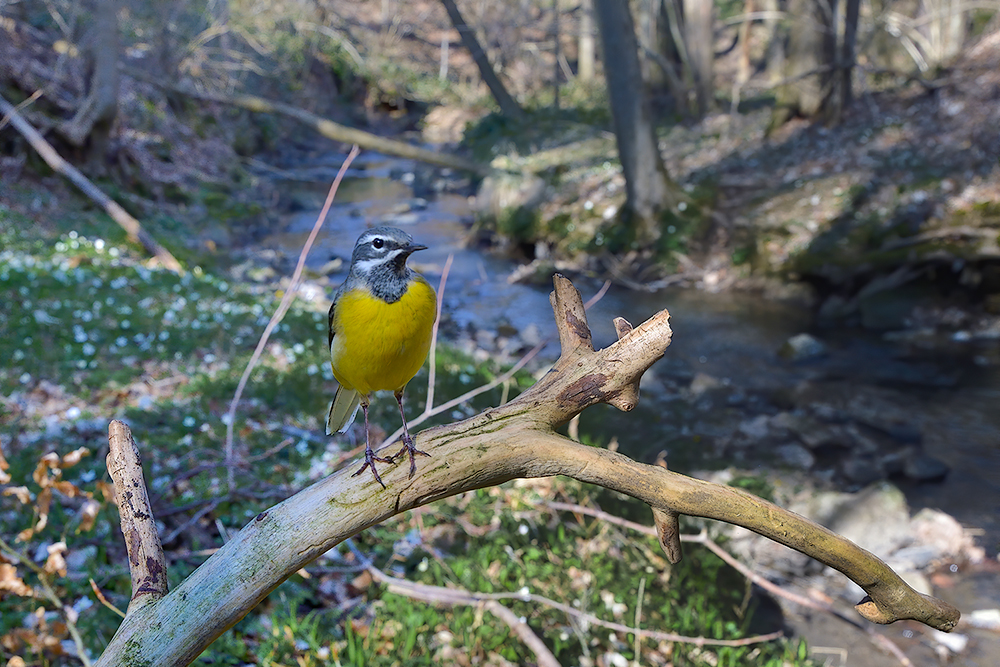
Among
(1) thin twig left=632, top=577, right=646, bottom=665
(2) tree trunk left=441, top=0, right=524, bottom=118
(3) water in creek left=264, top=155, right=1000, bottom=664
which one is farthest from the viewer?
(2) tree trunk left=441, top=0, right=524, bottom=118

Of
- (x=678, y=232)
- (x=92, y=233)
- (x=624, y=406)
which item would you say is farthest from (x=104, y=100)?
(x=624, y=406)

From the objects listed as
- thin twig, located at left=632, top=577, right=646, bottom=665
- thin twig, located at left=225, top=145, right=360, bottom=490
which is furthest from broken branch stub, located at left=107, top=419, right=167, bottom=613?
thin twig, located at left=632, top=577, right=646, bottom=665

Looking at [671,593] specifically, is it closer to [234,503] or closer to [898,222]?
[234,503]

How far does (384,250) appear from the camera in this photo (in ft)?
6.93

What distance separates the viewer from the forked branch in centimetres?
157

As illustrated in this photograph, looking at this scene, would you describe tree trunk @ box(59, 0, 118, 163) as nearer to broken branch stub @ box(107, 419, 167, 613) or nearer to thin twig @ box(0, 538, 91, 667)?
thin twig @ box(0, 538, 91, 667)

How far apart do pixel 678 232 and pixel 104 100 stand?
9757mm

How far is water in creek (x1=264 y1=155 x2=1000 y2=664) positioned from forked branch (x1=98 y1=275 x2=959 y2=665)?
441 centimetres

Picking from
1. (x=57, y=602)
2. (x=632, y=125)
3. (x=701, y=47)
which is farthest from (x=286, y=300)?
(x=701, y=47)

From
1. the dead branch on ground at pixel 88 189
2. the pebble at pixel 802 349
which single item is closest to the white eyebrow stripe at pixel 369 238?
the pebble at pixel 802 349

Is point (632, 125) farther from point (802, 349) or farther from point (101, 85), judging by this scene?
point (101, 85)

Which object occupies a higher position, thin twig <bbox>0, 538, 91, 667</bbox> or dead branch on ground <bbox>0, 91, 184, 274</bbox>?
dead branch on ground <bbox>0, 91, 184, 274</bbox>

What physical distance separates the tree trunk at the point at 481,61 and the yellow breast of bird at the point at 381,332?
14169 millimetres

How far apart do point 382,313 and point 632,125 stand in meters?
10.1
